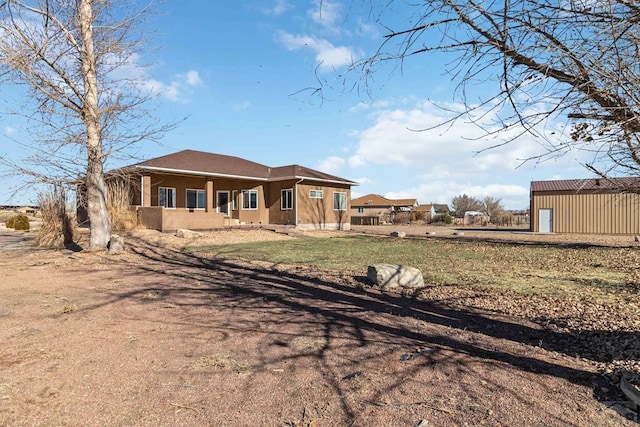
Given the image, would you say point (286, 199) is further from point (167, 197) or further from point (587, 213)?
point (587, 213)

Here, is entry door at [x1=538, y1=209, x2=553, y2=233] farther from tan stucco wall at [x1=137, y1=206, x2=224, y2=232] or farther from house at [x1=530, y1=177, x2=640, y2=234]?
tan stucco wall at [x1=137, y1=206, x2=224, y2=232]

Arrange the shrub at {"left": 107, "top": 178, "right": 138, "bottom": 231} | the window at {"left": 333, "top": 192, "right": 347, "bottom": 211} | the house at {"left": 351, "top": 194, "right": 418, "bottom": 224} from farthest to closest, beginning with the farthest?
the house at {"left": 351, "top": 194, "right": 418, "bottom": 224} < the window at {"left": 333, "top": 192, "right": 347, "bottom": 211} < the shrub at {"left": 107, "top": 178, "right": 138, "bottom": 231}

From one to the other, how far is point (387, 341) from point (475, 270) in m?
6.23

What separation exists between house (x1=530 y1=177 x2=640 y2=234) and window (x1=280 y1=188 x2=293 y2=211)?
1868 centimetres

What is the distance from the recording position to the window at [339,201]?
90.2 ft

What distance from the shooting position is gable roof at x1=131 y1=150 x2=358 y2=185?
67.8 feet

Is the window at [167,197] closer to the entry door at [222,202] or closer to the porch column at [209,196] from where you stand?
the porch column at [209,196]

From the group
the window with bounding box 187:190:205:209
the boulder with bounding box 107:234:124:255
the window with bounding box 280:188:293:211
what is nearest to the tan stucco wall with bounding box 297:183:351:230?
the window with bounding box 280:188:293:211

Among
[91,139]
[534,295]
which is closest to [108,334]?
[534,295]

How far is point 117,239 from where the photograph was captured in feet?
37.4

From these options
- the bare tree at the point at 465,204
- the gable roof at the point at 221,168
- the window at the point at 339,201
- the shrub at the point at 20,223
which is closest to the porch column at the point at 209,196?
the gable roof at the point at 221,168

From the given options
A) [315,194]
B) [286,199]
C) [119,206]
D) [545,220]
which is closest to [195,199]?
[119,206]

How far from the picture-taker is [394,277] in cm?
707

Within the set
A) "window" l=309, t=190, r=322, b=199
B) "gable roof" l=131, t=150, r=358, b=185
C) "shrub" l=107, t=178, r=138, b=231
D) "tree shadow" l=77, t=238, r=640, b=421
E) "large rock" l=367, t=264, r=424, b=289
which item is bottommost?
"tree shadow" l=77, t=238, r=640, b=421
